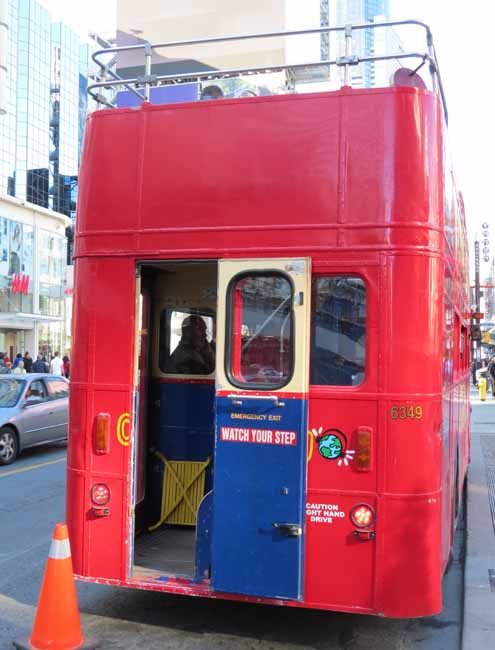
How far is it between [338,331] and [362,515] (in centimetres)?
111

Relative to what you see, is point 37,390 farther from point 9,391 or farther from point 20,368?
point 20,368

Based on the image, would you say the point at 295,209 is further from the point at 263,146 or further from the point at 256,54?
the point at 256,54

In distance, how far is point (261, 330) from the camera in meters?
4.63

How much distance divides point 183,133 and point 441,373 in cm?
229

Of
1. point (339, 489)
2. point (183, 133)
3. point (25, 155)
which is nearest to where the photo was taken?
point (339, 489)

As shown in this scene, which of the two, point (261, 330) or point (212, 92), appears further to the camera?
point (212, 92)

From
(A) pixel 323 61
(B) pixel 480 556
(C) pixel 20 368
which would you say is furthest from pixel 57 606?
(C) pixel 20 368

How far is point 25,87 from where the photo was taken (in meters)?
65.9

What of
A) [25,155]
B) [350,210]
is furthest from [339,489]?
[25,155]

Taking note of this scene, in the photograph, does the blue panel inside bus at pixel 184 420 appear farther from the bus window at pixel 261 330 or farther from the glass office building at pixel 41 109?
the glass office building at pixel 41 109

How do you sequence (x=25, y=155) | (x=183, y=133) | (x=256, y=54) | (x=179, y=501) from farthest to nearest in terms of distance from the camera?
(x=25, y=155) < (x=256, y=54) < (x=179, y=501) < (x=183, y=133)

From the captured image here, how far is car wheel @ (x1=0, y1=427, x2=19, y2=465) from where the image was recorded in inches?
484

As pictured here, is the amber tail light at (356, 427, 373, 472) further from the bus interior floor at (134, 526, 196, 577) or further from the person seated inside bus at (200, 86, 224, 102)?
the person seated inside bus at (200, 86, 224, 102)

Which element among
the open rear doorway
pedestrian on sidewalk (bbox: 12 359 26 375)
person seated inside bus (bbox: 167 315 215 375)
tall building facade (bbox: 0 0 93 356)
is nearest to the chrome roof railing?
the open rear doorway
